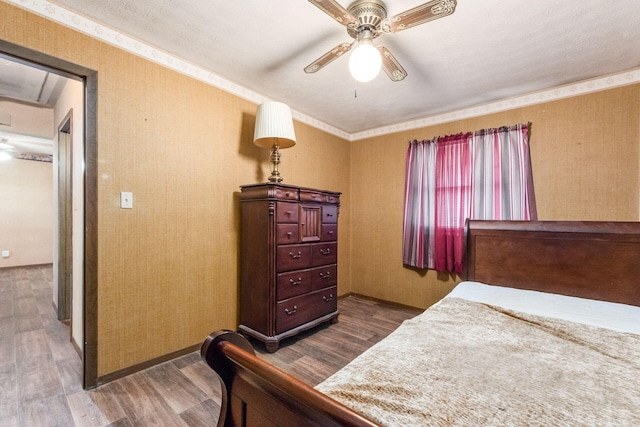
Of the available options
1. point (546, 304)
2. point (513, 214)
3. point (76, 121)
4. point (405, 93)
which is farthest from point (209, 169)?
point (513, 214)

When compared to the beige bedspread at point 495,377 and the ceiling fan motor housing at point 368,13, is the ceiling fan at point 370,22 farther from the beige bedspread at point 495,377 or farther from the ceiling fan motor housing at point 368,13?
the beige bedspread at point 495,377

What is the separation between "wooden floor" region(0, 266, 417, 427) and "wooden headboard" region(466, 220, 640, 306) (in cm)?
124

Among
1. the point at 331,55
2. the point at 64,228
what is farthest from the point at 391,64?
the point at 64,228

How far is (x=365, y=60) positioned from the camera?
145 cm

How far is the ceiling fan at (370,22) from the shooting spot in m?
1.27

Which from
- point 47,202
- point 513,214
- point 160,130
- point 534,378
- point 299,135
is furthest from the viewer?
point 47,202

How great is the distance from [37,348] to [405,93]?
397 cm

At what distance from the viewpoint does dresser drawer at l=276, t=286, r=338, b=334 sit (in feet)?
7.67

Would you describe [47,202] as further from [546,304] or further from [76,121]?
[546,304]

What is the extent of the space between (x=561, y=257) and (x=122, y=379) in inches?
125

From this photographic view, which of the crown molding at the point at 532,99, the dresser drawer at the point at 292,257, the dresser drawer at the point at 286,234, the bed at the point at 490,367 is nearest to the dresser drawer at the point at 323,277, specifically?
the dresser drawer at the point at 292,257

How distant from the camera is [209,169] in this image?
242 cm

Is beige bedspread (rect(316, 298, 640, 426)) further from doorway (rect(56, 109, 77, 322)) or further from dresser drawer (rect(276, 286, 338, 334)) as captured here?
doorway (rect(56, 109, 77, 322))

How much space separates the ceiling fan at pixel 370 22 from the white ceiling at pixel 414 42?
132 millimetres
